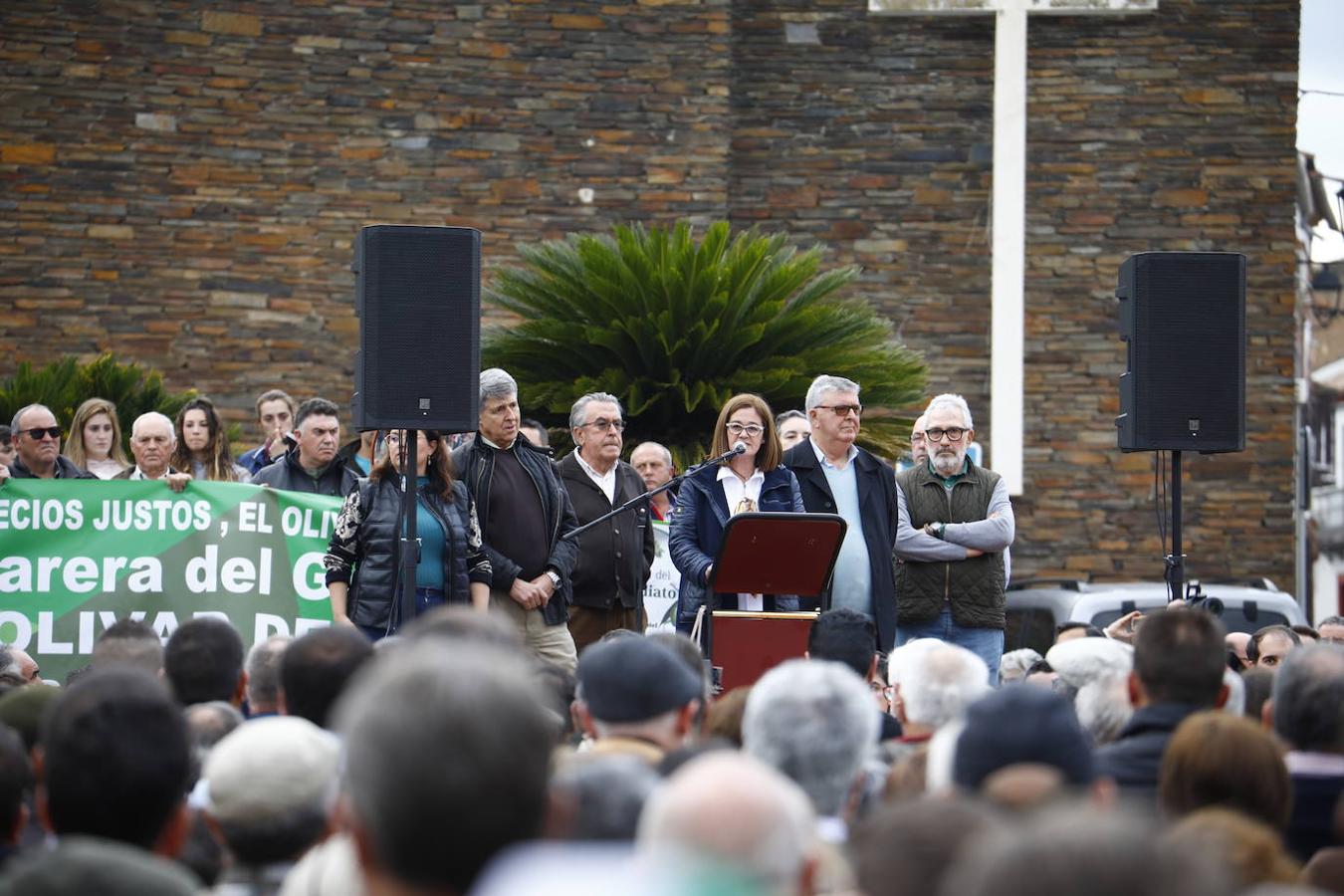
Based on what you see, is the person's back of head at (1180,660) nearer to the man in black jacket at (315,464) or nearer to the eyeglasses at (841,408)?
the eyeglasses at (841,408)

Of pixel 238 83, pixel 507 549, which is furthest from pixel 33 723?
pixel 238 83

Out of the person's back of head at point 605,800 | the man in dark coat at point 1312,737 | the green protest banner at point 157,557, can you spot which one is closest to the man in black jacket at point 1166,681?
the man in dark coat at point 1312,737

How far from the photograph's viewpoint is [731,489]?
7922 mm

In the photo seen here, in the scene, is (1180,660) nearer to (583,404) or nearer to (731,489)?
(731,489)

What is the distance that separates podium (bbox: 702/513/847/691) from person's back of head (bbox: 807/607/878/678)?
87cm

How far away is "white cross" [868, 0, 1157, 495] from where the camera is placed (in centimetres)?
1451

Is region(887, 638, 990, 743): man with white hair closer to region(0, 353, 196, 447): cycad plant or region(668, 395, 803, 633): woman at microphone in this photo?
region(668, 395, 803, 633): woman at microphone

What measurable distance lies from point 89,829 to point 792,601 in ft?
15.5

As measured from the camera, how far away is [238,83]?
14.2 metres

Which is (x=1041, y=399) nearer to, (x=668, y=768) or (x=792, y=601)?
(x=792, y=601)

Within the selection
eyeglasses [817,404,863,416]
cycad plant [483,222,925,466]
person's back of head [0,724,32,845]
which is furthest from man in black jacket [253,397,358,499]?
person's back of head [0,724,32,845]

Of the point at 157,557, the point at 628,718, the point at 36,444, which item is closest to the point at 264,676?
the point at 628,718

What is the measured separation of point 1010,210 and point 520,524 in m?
7.92

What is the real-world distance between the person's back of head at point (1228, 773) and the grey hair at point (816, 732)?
0.63m
